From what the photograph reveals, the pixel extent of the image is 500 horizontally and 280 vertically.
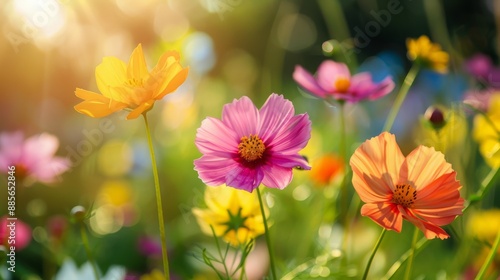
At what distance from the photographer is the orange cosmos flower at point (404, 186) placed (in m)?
→ 0.33

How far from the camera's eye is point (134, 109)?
36 centimetres

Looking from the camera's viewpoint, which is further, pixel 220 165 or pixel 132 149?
pixel 132 149

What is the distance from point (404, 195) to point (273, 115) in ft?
0.26

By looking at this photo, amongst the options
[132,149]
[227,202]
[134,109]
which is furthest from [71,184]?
[134,109]

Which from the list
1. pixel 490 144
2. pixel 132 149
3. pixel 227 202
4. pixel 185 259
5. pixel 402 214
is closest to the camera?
pixel 402 214

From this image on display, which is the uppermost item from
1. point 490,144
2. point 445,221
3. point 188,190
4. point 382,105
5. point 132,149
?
point 382,105

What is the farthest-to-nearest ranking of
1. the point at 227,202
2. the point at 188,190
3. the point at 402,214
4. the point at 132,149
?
the point at 132,149 → the point at 188,190 → the point at 227,202 → the point at 402,214

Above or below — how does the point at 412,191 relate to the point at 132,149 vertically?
below

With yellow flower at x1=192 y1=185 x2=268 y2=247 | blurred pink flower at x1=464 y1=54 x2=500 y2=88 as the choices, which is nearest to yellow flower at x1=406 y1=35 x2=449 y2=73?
yellow flower at x1=192 y1=185 x2=268 y2=247

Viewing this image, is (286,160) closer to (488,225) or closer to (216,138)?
(216,138)

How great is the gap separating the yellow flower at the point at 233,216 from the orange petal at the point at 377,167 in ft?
0.42

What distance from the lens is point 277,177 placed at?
0.35m

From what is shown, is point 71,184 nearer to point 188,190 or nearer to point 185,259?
point 188,190

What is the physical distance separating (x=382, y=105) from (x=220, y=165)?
1.29 metres
